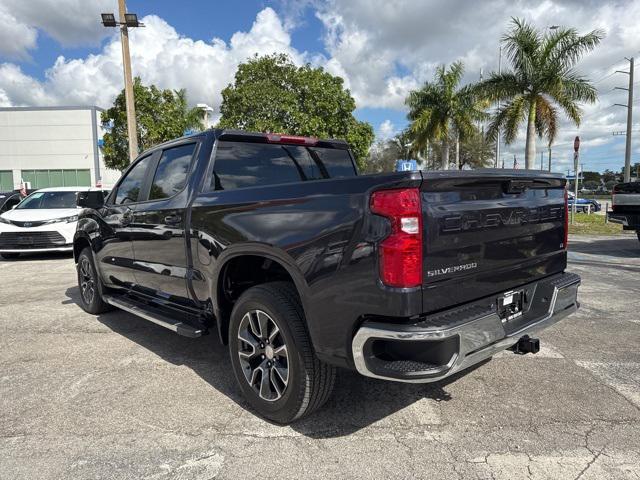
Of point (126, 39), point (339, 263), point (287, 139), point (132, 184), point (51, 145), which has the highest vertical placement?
point (51, 145)

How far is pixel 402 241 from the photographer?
2328 mm

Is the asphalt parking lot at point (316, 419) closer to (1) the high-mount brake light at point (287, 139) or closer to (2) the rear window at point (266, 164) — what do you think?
(2) the rear window at point (266, 164)

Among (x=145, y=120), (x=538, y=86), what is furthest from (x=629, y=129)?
(x=145, y=120)

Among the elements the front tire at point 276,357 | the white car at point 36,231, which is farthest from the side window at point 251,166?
the white car at point 36,231

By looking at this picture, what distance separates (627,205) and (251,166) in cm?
884

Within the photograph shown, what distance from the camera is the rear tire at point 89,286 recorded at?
5480 millimetres

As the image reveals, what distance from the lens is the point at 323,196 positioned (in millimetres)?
2592

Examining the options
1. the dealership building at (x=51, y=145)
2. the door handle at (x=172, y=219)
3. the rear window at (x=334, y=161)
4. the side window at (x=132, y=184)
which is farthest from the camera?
the dealership building at (x=51, y=145)

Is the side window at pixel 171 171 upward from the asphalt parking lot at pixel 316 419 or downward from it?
upward

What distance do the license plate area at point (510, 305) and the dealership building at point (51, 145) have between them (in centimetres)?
5026

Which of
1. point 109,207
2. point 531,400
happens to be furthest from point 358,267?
point 109,207

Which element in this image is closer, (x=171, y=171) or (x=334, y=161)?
(x=171, y=171)

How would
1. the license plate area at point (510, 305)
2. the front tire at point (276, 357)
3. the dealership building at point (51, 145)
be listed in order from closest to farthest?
the front tire at point (276, 357) → the license plate area at point (510, 305) → the dealership building at point (51, 145)

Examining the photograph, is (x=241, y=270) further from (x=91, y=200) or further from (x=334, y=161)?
(x=91, y=200)
